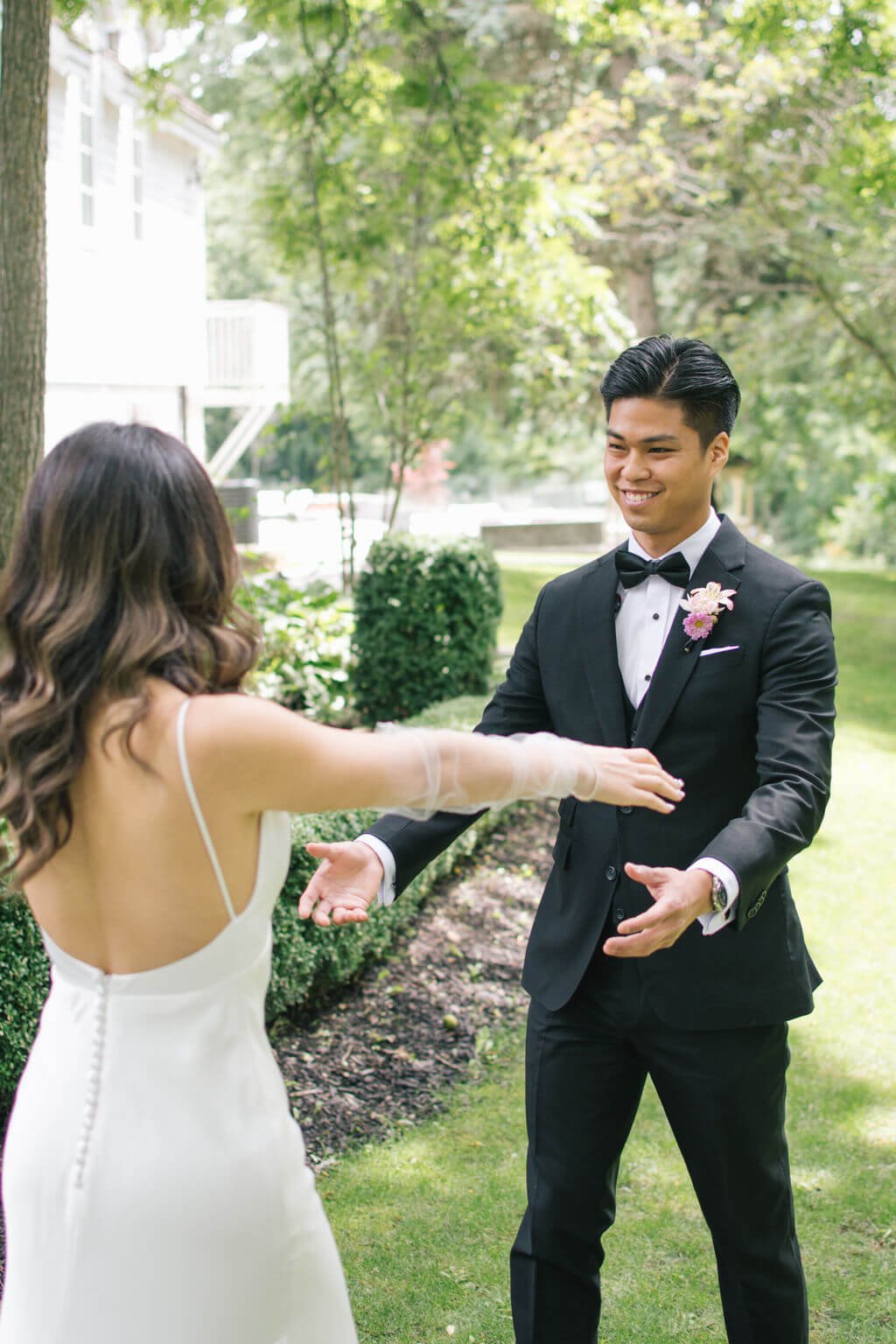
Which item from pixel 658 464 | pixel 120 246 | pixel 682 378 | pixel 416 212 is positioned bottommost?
pixel 658 464

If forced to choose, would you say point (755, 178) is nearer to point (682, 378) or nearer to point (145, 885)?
point (682, 378)

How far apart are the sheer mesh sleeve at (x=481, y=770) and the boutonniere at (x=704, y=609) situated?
0.54m

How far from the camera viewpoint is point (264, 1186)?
197 centimetres

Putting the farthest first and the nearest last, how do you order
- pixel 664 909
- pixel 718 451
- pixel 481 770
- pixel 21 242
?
pixel 21 242 → pixel 718 451 → pixel 664 909 → pixel 481 770

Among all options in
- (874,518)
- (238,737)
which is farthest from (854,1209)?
(874,518)

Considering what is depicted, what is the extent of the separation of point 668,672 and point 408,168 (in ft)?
29.7

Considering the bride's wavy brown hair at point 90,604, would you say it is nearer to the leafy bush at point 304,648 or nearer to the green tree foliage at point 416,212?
the leafy bush at point 304,648

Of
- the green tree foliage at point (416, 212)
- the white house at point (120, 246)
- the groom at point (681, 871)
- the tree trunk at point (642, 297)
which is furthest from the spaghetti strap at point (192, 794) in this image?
the tree trunk at point (642, 297)

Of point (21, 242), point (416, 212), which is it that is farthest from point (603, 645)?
point (416, 212)

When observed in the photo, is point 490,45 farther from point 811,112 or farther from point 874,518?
point 874,518

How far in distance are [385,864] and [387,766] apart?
0.86 metres

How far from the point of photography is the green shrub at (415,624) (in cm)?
884

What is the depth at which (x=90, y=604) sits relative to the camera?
6.17 ft

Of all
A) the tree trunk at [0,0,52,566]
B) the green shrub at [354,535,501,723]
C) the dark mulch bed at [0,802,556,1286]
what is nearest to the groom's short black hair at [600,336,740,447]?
the dark mulch bed at [0,802,556,1286]
